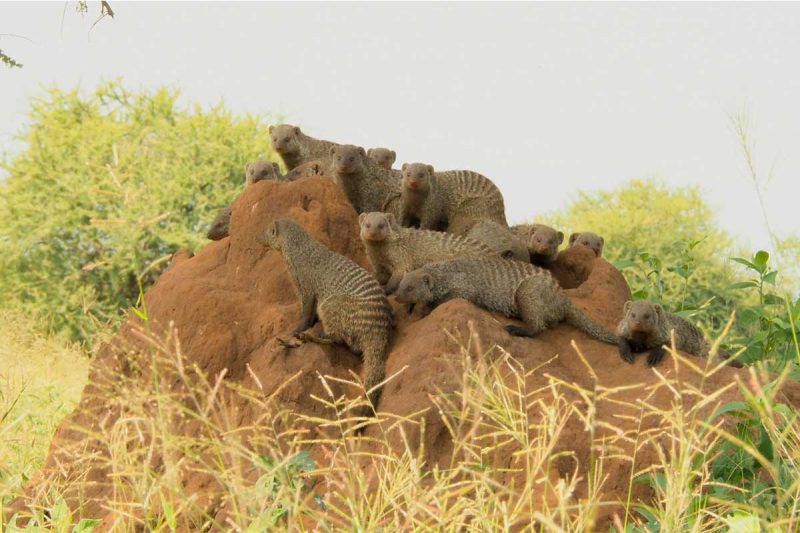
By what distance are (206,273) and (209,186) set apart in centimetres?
828

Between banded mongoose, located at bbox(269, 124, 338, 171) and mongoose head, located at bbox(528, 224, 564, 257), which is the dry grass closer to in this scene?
mongoose head, located at bbox(528, 224, 564, 257)

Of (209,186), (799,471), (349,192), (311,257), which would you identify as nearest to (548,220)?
(209,186)

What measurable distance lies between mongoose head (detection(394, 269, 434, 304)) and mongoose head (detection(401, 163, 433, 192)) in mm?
1128

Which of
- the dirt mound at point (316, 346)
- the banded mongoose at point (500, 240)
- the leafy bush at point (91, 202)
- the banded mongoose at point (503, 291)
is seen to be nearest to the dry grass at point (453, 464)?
the dirt mound at point (316, 346)

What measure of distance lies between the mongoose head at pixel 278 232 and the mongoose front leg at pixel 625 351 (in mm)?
1649

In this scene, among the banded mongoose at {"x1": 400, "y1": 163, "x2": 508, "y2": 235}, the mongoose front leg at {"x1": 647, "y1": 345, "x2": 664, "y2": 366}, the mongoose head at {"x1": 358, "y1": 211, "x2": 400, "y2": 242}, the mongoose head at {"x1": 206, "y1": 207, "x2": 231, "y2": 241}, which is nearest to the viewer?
the mongoose front leg at {"x1": 647, "y1": 345, "x2": 664, "y2": 366}

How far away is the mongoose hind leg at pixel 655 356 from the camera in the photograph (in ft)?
14.9

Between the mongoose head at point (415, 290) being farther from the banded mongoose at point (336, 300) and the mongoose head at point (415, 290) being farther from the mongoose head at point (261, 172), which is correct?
the mongoose head at point (261, 172)

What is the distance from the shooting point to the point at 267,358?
4660 millimetres

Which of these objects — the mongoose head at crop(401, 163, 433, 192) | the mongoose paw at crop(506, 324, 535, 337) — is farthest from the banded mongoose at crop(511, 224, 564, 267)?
the mongoose paw at crop(506, 324, 535, 337)

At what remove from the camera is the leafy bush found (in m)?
13.1

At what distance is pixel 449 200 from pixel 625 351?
6.40 ft

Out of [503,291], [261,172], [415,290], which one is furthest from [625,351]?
[261,172]

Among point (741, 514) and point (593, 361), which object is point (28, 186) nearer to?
point (593, 361)
